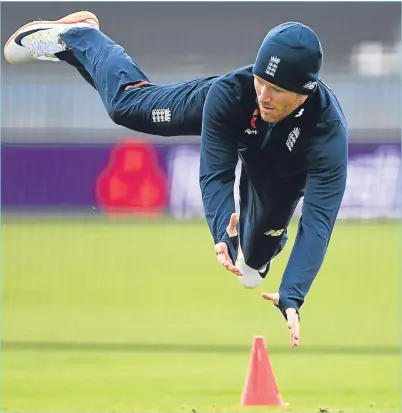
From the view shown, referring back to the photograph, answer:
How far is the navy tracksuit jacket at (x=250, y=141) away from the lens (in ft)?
14.5

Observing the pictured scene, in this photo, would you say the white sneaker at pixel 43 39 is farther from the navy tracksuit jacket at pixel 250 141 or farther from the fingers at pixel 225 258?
the fingers at pixel 225 258

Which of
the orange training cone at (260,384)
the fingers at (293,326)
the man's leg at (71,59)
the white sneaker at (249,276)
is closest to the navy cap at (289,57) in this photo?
the fingers at (293,326)

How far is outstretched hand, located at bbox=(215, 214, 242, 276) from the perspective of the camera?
396 cm

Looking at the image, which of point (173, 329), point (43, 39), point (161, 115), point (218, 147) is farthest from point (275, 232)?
point (173, 329)

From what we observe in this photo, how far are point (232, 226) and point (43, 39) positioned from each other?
1983mm

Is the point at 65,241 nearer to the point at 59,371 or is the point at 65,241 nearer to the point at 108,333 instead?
the point at 108,333

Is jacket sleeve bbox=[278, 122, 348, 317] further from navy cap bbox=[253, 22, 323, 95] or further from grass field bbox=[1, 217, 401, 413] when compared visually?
grass field bbox=[1, 217, 401, 413]

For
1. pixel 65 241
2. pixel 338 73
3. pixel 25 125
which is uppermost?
pixel 338 73

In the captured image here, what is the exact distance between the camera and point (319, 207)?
4.52 m

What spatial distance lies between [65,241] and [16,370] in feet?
27.4

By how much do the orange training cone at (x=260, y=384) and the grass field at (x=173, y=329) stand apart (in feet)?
0.29

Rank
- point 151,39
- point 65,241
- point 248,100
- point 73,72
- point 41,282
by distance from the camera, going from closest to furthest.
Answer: point 248,100 → point 41,282 → point 65,241 → point 73,72 → point 151,39

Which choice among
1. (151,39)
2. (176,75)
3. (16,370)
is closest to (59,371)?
(16,370)

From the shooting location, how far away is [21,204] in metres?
17.6
